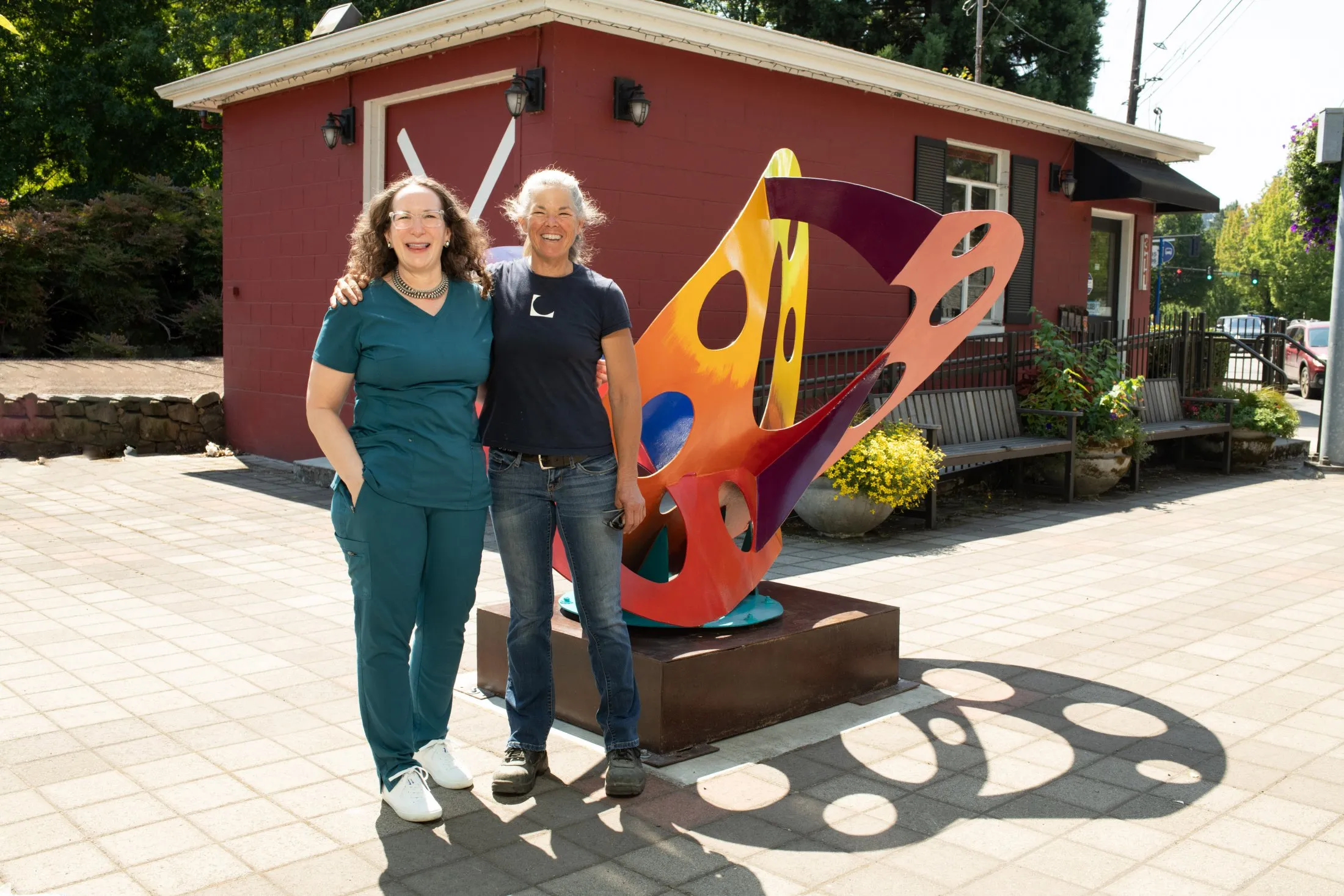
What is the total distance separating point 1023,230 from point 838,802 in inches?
381

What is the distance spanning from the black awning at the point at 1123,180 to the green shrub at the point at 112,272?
471 inches

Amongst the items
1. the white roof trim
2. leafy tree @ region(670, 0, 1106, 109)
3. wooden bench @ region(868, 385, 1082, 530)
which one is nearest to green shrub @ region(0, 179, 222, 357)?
the white roof trim

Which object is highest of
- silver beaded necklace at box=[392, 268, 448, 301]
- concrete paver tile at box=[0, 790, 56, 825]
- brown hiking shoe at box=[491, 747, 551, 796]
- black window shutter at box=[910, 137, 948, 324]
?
black window shutter at box=[910, 137, 948, 324]

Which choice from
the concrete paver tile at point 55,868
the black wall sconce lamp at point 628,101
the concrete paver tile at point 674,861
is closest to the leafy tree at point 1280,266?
the black wall sconce lamp at point 628,101

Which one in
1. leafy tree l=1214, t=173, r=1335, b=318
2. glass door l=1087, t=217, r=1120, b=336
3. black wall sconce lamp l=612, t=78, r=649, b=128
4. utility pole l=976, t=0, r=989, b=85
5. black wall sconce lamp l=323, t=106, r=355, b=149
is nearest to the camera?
black wall sconce lamp l=612, t=78, r=649, b=128

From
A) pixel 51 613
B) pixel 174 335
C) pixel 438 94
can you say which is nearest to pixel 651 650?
pixel 51 613

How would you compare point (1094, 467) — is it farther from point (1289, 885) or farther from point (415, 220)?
point (415, 220)

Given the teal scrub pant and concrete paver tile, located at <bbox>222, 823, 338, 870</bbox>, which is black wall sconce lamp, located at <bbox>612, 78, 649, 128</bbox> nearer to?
the teal scrub pant

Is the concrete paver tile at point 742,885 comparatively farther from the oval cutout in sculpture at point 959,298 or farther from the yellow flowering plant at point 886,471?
the oval cutout in sculpture at point 959,298

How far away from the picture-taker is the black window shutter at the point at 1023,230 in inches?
467

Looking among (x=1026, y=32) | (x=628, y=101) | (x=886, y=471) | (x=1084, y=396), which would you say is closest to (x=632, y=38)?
(x=628, y=101)

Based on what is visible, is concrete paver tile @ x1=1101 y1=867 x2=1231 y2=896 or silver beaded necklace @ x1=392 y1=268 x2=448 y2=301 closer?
concrete paver tile @ x1=1101 y1=867 x2=1231 y2=896

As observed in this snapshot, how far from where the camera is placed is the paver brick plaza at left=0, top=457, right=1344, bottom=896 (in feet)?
10.2

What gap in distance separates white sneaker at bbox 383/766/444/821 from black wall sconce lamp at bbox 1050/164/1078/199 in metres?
10.9
